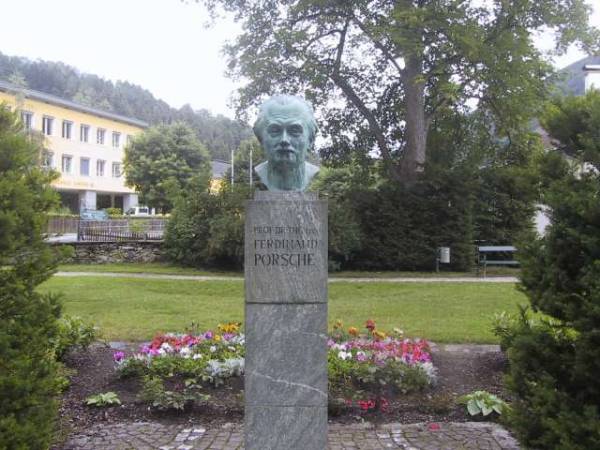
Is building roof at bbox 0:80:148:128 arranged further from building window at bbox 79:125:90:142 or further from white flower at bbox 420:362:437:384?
white flower at bbox 420:362:437:384

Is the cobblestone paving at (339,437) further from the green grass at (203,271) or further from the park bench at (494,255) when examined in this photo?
the park bench at (494,255)

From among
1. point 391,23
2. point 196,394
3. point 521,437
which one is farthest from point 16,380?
point 391,23

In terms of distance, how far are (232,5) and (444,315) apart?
13.7 meters

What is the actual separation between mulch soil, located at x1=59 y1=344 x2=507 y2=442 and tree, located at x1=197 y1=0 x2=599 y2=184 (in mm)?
11124

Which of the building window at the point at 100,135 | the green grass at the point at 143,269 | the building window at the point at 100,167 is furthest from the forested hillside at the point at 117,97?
the green grass at the point at 143,269

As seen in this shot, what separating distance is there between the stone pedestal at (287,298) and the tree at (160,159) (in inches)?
1662

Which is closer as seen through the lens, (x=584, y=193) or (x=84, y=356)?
(x=584, y=193)

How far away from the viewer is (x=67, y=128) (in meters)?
48.3

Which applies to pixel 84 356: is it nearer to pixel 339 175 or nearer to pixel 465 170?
pixel 465 170

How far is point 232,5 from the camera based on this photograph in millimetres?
19406

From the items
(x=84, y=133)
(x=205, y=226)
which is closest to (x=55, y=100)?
(x=84, y=133)

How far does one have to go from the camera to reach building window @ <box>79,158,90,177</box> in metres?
50.0

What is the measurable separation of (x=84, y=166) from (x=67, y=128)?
Result: 378 centimetres

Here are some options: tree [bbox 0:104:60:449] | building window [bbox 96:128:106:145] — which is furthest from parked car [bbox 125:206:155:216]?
tree [bbox 0:104:60:449]
